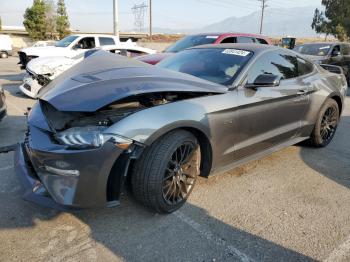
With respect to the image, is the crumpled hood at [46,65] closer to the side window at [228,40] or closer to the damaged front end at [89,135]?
the side window at [228,40]

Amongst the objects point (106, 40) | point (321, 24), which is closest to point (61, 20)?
point (106, 40)

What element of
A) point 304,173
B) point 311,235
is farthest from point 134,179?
point 304,173

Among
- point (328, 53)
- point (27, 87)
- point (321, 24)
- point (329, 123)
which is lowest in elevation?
point (27, 87)

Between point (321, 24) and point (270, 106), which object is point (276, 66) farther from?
point (321, 24)

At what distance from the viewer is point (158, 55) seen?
7.70 m

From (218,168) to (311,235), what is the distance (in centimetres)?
103

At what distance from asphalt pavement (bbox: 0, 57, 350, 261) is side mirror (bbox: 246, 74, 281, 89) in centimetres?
109

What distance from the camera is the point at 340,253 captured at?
2701mm

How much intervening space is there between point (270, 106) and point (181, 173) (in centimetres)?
136

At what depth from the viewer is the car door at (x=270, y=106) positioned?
358 centimetres

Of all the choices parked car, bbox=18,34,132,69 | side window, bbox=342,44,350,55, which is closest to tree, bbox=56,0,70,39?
parked car, bbox=18,34,132,69

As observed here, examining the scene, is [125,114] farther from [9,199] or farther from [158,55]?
[158,55]

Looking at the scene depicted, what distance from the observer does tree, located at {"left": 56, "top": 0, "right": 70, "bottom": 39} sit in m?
37.8

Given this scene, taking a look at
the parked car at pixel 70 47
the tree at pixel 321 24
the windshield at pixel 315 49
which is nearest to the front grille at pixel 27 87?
the parked car at pixel 70 47
